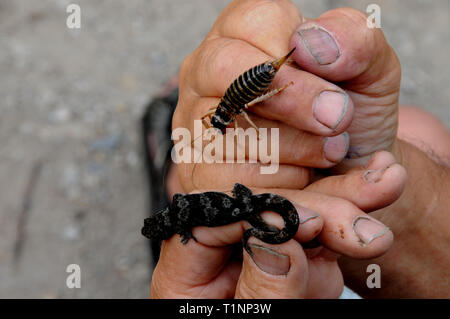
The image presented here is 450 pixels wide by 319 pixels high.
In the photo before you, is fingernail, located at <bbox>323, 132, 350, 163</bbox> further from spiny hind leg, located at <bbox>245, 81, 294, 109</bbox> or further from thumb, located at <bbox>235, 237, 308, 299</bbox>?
thumb, located at <bbox>235, 237, 308, 299</bbox>

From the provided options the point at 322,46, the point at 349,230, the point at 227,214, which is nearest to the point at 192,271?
the point at 227,214

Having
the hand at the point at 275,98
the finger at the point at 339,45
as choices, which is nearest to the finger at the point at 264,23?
the hand at the point at 275,98

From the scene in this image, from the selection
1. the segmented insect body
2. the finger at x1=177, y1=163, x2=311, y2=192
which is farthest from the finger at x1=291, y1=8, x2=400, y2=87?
the finger at x1=177, y1=163, x2=311, y2=192

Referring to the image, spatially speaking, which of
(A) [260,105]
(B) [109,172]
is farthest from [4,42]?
(A) [260,105]

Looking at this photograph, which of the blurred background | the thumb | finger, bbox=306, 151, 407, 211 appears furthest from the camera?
the blurred background

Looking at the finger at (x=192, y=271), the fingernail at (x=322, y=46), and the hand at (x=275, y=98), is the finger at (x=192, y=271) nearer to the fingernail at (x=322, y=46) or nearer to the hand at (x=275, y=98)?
the hand at (x=275, y=98)
